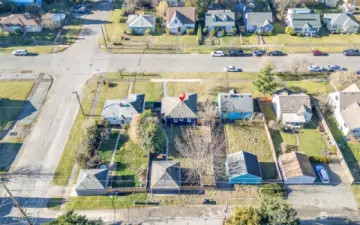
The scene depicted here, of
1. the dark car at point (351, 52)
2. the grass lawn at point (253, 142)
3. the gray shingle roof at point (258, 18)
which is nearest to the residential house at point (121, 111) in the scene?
the grass lawn at point (253, 142)

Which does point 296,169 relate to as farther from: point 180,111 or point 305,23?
point 305,23

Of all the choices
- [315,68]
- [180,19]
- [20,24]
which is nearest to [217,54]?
[180,19]

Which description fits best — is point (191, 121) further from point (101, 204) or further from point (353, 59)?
point (353, 59)

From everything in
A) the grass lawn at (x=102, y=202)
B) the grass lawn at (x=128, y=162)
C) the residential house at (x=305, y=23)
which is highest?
the residential house at (x=305, y=23)

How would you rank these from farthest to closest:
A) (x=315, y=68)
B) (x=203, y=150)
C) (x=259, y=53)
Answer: (x=259, y=53)
(x=315, y=68)
(x=203, y=150)

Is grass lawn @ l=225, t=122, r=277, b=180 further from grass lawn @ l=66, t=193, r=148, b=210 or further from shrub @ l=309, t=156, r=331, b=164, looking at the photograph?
grass lawn @ l=66, t=193, r=148, b=210

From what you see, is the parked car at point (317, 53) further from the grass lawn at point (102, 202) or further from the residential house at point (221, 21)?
the grass lawn at point (102, 202)
